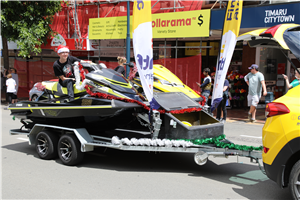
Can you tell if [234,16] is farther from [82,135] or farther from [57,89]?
[57,89]

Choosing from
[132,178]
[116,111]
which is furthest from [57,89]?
[132,178]

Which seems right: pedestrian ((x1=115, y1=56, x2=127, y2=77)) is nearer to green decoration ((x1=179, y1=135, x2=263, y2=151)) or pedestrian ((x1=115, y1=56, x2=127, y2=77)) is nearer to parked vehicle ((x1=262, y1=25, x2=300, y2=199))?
green decoration ((x1=179, y1=135, x2=263, y2=151))

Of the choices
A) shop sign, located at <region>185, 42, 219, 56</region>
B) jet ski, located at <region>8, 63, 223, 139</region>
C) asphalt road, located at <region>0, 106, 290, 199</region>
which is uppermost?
shop sign, located at <region>185, 42, 219, 56</region>

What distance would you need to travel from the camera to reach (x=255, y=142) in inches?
319

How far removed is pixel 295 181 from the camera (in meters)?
3.76

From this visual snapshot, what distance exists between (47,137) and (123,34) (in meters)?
9.92

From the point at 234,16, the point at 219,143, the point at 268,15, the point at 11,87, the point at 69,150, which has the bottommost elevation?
the point at 69,150

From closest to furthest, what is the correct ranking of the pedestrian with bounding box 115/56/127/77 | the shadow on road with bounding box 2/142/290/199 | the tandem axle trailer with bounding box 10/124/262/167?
the shadow on road with bounding box 2/142/290/199, the tandem axle trailer with bounding box 10/124/262/167, the pedestrian with bounding box 115/56/127/77

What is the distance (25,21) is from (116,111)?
40.5 feet

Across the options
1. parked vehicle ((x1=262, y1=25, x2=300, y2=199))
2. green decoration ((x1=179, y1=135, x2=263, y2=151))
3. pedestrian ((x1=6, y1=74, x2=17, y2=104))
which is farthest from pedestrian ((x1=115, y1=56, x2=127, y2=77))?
pedestrian ((x1=6, y1=74, x2=17, y2=104))

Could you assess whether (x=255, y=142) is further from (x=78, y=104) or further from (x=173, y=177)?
(x=78, y=104)

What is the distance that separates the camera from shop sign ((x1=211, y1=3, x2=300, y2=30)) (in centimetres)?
1043

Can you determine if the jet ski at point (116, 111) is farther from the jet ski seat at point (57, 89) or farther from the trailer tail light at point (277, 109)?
the trailer tail light at point (277, 109)

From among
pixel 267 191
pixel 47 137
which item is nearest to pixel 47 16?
pixel 47 137
